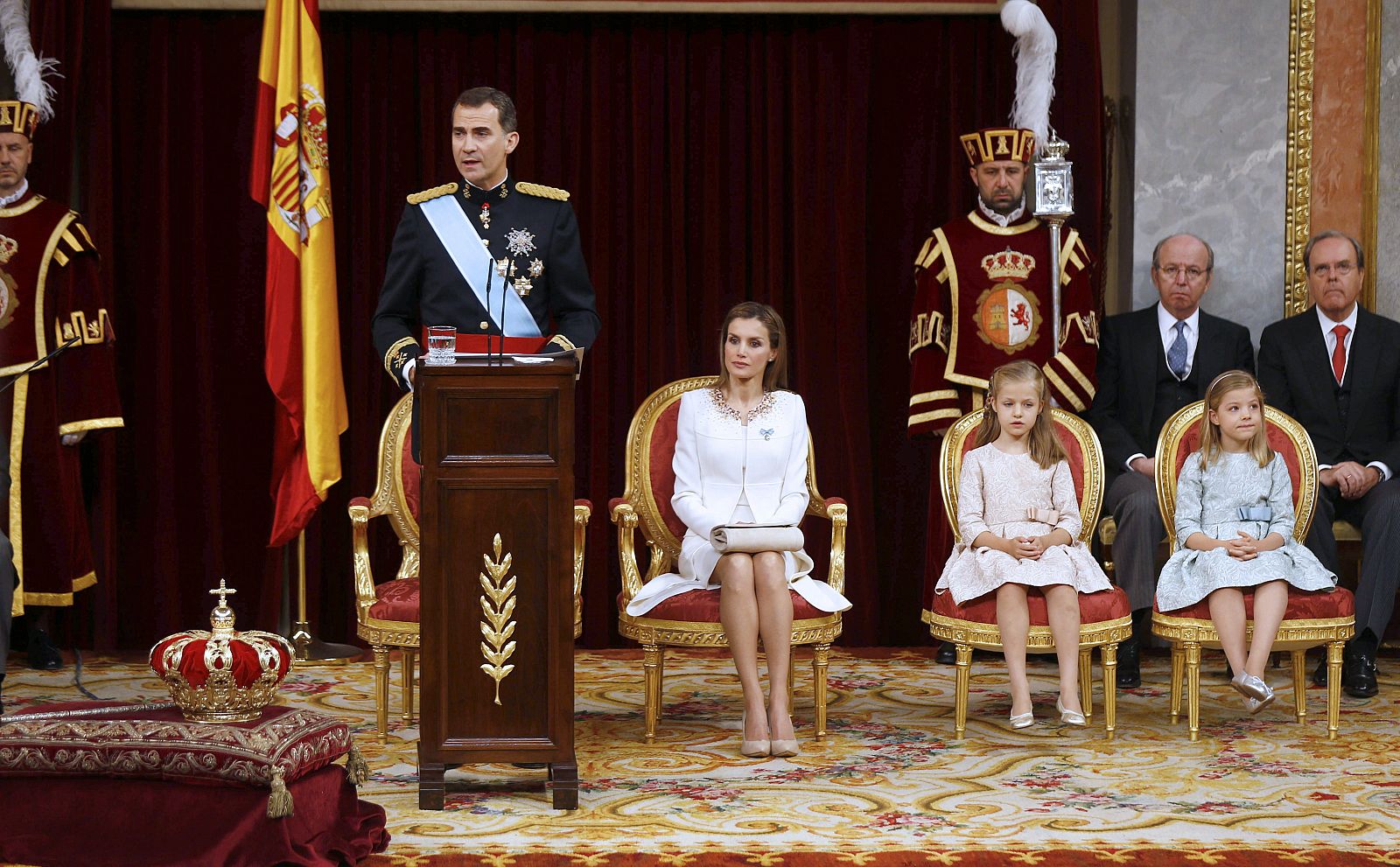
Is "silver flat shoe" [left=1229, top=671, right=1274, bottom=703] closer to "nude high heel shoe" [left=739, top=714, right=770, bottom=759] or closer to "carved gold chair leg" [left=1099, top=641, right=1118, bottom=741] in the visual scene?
"carved gold chair leg" [left=1099, top=641, right=1118, bottom=741]

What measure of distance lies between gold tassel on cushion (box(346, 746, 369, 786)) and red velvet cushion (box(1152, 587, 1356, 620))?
8.43ft

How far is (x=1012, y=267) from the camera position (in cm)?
591

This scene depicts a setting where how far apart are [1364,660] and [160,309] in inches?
186

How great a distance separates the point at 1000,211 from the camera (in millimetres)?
5992

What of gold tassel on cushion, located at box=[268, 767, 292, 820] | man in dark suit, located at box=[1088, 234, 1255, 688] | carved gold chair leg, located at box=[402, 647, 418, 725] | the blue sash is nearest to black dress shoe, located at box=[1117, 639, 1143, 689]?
man in dark suit, located at box=[1088, 234, 1255, 688]

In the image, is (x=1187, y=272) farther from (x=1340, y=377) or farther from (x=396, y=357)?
(x=396, y=357)

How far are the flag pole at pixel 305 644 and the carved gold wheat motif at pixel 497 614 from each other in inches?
93.3

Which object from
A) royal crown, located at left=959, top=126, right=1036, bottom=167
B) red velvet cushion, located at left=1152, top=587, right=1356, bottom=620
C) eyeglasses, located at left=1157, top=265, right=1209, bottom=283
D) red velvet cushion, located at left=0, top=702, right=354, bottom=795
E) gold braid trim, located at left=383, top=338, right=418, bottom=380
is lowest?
red velvet cushion, located at left=0, top=702, right=354, bottom=795

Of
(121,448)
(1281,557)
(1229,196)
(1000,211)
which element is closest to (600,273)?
(1000,211)

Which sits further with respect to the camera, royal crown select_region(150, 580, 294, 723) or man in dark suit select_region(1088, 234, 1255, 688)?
man in dark suit select_region(1088, 234, 1255, 688)

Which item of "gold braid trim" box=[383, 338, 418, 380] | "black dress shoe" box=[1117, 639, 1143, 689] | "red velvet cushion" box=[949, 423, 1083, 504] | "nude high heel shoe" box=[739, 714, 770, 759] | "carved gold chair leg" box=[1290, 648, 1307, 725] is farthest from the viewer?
"black dress shoe" box=[1117, 639, 1143, 689]

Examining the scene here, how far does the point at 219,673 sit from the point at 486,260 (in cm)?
137

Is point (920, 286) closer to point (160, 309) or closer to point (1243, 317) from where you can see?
point (1243, 317)

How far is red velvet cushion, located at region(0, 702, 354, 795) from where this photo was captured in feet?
10.6
